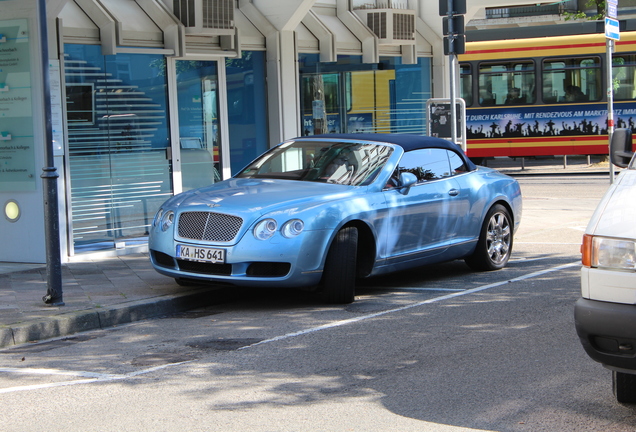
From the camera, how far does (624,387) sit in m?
4.88

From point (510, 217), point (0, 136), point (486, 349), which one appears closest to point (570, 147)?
point (510, 217)

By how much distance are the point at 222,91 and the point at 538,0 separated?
22.4ft

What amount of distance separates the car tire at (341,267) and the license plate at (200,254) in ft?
3.13

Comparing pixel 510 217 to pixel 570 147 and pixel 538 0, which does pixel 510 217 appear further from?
pixel 570 147

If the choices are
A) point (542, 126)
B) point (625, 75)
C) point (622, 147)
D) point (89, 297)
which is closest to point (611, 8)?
point (625, 75)

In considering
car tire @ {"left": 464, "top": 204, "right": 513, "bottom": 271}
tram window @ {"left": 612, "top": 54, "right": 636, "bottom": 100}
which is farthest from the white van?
tram window @ {"left": 612, "top": 54, "right": 636, "bottom": 100}

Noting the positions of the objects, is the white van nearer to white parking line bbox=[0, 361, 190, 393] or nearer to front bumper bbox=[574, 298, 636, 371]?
front bumper bbox=[574, 298, 636, 371]

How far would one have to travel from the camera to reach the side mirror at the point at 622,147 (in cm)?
579

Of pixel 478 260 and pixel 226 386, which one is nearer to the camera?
pixel 226 386

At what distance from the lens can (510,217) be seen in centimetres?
1051

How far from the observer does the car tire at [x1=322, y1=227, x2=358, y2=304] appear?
8109 mm

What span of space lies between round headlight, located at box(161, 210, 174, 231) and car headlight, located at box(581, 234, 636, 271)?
4.70 meters

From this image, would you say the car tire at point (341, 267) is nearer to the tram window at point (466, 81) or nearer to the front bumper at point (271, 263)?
the front bumper at point (271, 263)

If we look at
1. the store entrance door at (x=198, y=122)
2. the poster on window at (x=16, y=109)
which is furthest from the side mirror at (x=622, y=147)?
the store entrance door at (x=198, y=122)
